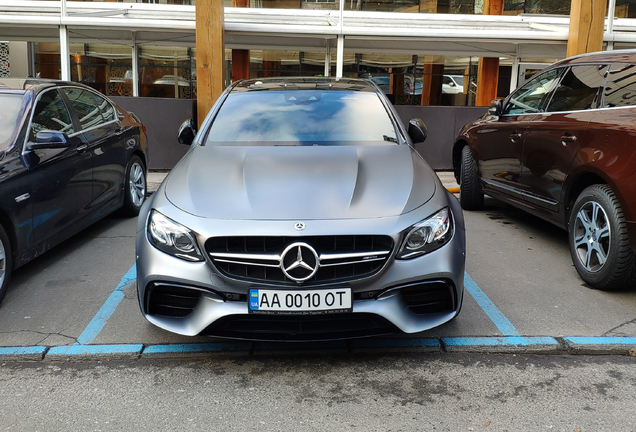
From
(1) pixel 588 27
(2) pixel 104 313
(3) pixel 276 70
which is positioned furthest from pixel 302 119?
(3) pixel 276 70

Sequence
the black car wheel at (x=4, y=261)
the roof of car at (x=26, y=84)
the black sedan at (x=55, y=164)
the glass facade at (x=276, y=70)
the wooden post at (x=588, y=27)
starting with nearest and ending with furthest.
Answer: the black car wheel at (x=4, y=261) → the black sedan at (x=55, y=164) → the roof of car at (x=26, y=84) → the wooden post at (x=588, y=27) → the glass facade at (x=276, y=70)

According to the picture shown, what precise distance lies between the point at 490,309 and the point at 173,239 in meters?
2.23

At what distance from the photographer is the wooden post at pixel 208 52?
970 cm

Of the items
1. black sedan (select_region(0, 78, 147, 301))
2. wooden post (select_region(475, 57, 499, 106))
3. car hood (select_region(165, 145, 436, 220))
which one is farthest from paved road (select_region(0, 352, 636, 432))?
wooden post (select_region(475, 57, 499, 106))

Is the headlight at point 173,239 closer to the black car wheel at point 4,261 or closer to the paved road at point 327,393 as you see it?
the paved road at point 327,393

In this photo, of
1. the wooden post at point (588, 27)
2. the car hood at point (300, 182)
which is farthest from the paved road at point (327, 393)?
the wooden post at point (588, 27)

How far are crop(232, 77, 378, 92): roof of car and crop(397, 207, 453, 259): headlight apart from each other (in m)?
1.95

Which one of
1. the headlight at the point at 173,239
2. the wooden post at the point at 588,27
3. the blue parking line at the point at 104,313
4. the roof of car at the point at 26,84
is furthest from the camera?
the wooden post at the point at 588,27

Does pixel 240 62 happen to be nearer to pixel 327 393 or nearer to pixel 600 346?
pixel 600 346

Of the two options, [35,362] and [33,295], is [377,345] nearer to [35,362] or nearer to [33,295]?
[35,362]

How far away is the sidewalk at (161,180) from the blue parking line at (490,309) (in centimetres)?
457

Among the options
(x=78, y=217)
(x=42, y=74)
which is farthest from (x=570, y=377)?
(x=42, y=74)

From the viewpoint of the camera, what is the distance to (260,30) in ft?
37.8

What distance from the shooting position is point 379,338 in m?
3.69
